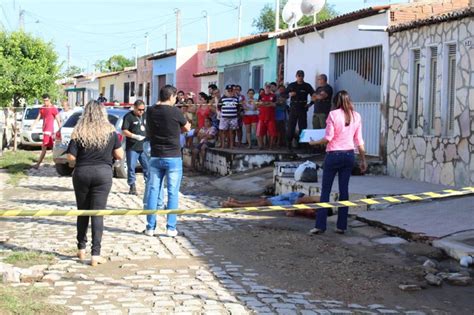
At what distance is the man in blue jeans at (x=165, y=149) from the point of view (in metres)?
9.25

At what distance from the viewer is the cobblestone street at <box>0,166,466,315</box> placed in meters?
6.14

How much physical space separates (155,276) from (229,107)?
11765mm

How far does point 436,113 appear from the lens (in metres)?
13.2

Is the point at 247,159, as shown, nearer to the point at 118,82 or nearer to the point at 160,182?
the point at 160,182

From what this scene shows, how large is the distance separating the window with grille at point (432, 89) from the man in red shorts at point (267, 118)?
17.1 ft

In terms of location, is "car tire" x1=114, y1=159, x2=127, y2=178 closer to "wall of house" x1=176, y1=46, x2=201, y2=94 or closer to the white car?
the white car

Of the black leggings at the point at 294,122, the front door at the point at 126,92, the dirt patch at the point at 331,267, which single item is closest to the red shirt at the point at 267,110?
the black leggings at the point at 294,122

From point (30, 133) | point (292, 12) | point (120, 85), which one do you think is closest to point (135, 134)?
point (292, 12)

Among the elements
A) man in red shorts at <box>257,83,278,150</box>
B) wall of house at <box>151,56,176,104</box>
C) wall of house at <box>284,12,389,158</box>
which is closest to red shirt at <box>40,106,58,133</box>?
man in red shorts at <box>257,83,278,150</box>

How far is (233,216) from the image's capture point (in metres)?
11.4

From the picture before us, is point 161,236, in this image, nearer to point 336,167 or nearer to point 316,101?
point 336,167

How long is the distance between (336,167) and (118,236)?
2854 millimetres

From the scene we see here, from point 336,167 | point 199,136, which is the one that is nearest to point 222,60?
point 199,136

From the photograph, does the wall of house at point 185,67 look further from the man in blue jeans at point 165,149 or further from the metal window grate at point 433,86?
the man in blue jeans at point 165,149
